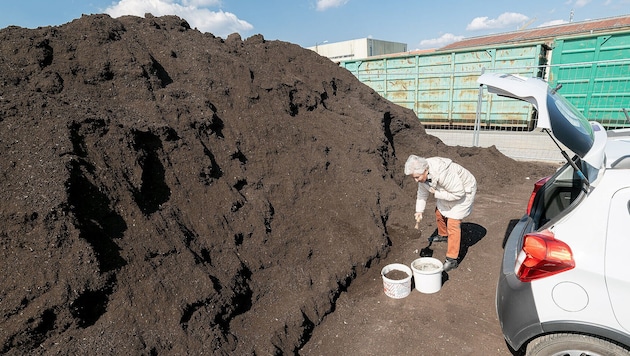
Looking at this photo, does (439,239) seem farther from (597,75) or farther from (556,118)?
(597,75)

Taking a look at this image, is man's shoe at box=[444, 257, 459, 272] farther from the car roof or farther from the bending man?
the car roof

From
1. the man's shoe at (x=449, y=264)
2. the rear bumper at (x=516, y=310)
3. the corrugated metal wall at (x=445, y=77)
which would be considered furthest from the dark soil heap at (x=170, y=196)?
the corrugated metal wall at (x=445, y=77)

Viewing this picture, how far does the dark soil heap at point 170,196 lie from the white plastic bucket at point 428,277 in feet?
2.13

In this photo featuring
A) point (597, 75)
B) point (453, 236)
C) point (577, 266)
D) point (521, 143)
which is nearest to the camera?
point (577, 266)

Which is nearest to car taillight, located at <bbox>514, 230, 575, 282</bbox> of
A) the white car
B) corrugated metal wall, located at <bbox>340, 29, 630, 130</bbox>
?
the white car

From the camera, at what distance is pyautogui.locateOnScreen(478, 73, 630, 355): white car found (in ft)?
6.50

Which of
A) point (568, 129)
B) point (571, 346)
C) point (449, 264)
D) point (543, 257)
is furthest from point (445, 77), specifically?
point (571, 346)

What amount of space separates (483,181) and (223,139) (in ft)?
17.6

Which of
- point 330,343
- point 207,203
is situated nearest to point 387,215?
point 330,343

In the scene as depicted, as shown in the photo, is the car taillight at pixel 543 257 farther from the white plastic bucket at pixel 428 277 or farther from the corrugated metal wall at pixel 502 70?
the corrugated metal wall at pixel 502 70

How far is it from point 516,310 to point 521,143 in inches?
318

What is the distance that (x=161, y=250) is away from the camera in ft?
9.36

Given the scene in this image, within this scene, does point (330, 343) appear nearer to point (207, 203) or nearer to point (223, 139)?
point (207, 203)

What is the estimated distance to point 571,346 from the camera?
2121 millimetres
